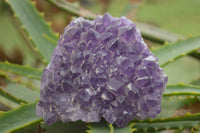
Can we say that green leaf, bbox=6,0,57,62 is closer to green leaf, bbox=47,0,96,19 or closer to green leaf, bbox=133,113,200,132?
green leaf, bbox=47,0,96,19

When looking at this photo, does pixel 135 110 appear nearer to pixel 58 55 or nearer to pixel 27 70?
pixel 58 55

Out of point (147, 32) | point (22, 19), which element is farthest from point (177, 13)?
point (22, 19)

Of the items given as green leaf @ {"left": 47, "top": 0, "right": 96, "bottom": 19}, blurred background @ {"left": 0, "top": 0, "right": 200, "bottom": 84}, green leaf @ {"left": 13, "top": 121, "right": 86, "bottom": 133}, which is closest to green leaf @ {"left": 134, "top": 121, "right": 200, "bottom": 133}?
green leaf @ {"left": 13, "top": 121, "right": 86, "bottom": 133}

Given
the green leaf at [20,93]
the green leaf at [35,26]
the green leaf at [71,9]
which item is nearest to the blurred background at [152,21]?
the green leaf at [71,9]

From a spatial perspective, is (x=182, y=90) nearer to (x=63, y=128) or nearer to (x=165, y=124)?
(x=165, y=124)

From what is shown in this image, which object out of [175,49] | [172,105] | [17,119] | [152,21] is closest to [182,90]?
[172,105]

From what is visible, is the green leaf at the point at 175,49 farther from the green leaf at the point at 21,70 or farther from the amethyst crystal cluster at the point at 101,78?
the green leaf at the point at 21,70
